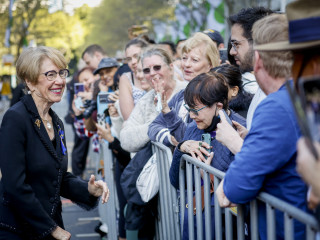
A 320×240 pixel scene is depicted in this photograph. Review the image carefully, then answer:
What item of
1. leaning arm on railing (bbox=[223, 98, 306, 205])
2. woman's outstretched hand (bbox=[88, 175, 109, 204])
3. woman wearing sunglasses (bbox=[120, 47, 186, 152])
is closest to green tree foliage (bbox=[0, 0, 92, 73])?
woman wearing sunglasses (bbox=[120, 47, 186, 152])

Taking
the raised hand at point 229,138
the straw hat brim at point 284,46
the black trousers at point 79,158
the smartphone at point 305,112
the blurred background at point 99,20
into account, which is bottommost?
the black trousers at point 79,158

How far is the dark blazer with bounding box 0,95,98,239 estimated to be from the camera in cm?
326

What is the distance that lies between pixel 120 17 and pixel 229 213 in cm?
6663

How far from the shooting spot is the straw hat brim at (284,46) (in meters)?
2.01

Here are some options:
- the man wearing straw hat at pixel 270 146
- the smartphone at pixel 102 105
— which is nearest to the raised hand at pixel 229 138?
the man wearing straw hat at pixel 270 146

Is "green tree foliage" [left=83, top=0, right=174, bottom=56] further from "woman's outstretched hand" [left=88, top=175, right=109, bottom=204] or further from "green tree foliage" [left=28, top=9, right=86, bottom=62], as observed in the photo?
"woman's outstretched hand" [left=88, top=175, right=109, bottom=204]

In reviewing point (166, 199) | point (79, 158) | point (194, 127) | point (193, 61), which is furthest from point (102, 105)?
point (79, 158)

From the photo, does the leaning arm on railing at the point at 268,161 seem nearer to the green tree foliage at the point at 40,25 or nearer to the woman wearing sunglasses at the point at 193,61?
the woman wearing sunglasses at the point at 193,61

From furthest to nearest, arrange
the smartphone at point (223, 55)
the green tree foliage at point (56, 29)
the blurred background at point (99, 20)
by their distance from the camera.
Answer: the green tree foliage at point (56, 29) < the blurred background at point (99, 20) < the smartphone at point (223, 55)

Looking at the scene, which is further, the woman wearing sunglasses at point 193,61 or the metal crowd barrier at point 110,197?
the metal crowd barrier at point 110,197

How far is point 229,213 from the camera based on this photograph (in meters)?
2.96

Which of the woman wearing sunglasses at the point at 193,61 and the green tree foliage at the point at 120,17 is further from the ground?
the green tree foliage at the point at 120,17

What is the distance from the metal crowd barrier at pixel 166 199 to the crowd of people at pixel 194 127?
0.53 feet

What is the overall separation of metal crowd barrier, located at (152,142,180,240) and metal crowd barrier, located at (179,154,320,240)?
261 millimetres
